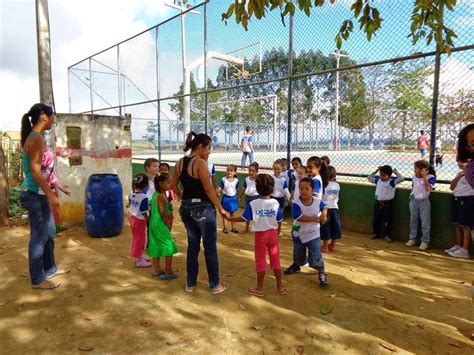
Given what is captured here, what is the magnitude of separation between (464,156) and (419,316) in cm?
148

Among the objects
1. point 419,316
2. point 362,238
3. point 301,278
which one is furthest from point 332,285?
point 362,238

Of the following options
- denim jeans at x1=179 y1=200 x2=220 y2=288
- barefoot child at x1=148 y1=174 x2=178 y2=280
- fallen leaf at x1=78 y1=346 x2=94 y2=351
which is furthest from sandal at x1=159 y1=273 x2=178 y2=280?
fallen leaf at x1=78 y1=346 x2=94 y2=351

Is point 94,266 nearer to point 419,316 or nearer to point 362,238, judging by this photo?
point 419,316

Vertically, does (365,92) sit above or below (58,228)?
above

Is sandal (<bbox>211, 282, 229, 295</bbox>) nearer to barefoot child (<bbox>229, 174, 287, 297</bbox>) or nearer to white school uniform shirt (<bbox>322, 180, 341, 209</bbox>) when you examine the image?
barefoot child (<bbox>229, 174, 287, 297</bbox>)

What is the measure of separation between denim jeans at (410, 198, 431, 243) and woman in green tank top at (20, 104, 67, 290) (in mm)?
4706

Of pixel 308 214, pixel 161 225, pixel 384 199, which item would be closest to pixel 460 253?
pixel 384 199

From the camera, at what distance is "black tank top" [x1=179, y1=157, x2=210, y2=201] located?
3.31m

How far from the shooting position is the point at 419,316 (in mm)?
3066

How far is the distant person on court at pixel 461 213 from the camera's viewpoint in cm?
454

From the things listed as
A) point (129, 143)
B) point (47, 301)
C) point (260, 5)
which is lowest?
point (47, 301)

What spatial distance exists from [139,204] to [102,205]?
5.37 ft

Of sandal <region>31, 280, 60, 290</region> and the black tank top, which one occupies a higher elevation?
the black tank top

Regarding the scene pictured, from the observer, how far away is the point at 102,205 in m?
5.63
